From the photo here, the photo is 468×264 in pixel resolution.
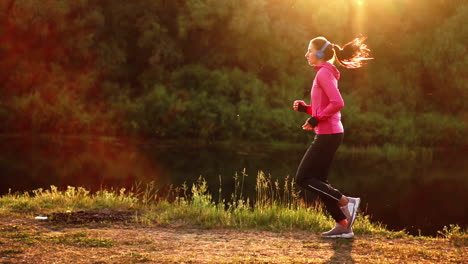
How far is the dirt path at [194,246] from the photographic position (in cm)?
534

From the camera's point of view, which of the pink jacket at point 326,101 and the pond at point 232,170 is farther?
the pond at point 232,170

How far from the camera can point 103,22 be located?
94.2ft

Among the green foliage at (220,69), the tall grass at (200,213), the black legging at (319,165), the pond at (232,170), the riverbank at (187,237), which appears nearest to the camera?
the riverbank at (187,237)

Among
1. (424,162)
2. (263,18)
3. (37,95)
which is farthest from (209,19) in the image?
(424,162)

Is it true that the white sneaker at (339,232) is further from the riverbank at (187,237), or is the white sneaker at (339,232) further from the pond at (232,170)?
the pond at (232,170)

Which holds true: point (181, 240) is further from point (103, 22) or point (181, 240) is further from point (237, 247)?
point (103, 22)

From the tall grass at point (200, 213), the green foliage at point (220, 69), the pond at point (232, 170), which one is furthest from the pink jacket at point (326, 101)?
the green foliage at point (220, 69)

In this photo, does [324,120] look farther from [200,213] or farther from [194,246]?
[200,213]

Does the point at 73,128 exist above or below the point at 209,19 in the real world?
below

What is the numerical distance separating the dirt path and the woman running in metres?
0.68

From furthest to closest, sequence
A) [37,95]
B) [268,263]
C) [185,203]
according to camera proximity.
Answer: [37,95], [185,203], [268,263]

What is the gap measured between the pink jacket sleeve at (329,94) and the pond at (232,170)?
6.52m

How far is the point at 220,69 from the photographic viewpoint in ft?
104

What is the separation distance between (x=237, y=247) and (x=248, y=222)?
149 cm
